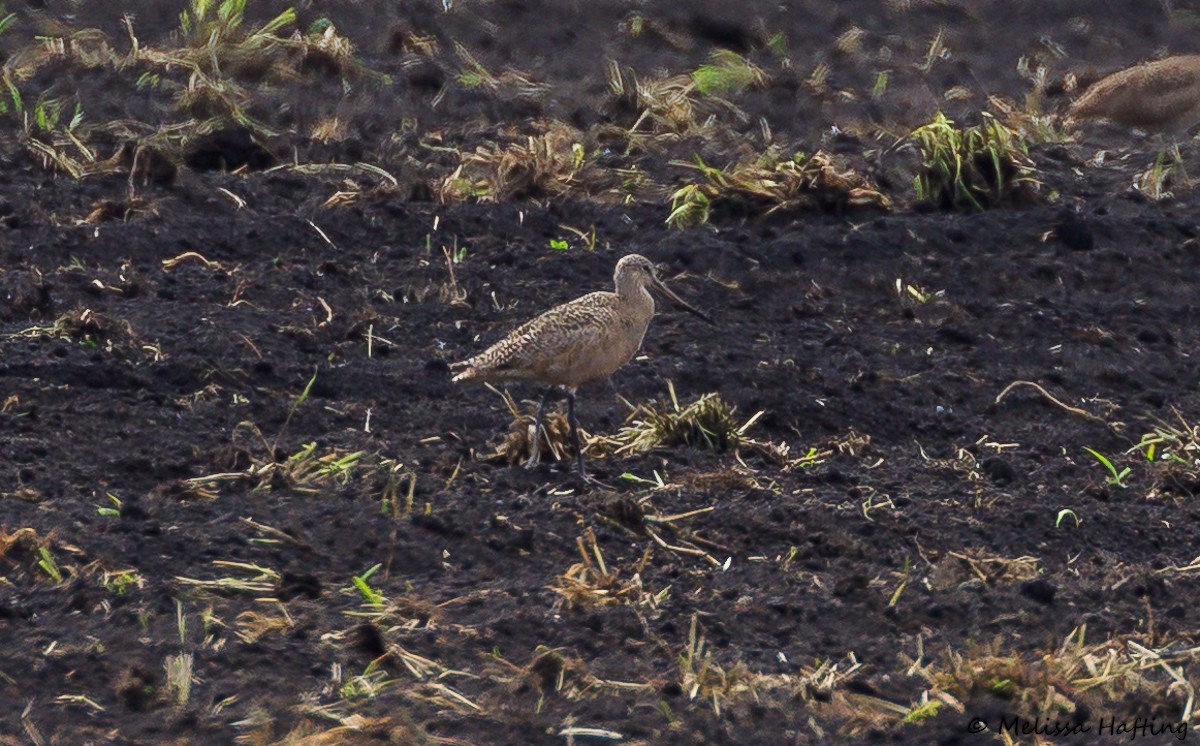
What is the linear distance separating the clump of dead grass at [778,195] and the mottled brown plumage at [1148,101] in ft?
8.05

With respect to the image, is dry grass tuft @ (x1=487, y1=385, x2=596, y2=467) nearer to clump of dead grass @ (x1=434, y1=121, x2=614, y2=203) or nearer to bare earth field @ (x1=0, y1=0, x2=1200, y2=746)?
bare earth field @ (x1=0, y1=0, x2=1200, y2=746)

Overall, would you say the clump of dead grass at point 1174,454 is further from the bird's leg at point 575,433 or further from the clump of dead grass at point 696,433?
the bird's leg at point 575,433

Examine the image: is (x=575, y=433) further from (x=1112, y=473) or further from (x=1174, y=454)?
(x=1174, y=454)

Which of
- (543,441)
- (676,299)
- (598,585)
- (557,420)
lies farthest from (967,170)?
(598,585)

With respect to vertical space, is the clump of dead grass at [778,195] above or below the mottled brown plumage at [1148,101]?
above

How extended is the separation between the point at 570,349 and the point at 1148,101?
5.83 m

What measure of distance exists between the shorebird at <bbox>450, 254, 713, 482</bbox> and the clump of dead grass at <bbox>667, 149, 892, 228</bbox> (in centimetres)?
232

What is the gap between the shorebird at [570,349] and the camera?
766 centimetres

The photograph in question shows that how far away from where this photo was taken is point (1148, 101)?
40.3ft

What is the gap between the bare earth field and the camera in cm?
590

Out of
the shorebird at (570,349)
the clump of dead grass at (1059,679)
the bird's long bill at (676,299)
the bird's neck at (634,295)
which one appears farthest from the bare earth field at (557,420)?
the bird's neck at (634,295)

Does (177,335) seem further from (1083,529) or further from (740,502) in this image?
(1083,529)

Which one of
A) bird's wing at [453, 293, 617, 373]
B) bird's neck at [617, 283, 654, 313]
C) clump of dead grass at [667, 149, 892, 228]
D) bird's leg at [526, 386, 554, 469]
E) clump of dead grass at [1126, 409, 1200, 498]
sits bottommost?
clump of dead grass at [667, 149, 892, 228]

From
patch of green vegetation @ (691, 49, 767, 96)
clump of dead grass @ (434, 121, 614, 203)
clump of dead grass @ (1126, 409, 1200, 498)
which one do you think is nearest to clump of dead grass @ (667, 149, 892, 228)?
clump of dead grass @ (434, 121, 614, 203)
